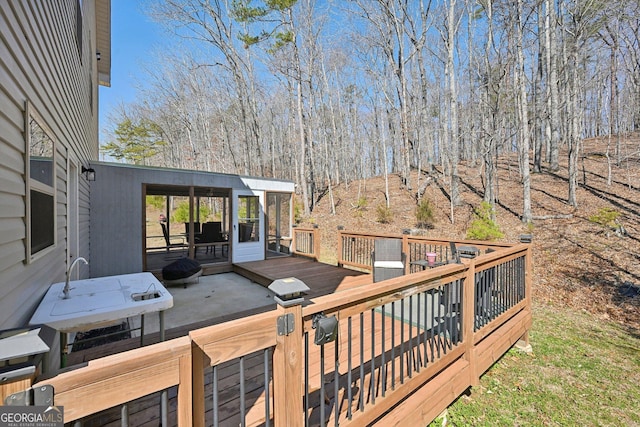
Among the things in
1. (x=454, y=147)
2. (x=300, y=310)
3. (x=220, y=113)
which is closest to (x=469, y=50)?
(x=454, y=147)

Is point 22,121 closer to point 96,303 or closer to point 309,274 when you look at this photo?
point 96,303

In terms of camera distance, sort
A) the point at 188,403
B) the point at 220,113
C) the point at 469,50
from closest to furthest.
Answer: the point at 188,403 < the point at 469,50 < the point at 220,113

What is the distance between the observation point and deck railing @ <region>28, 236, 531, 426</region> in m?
1.07

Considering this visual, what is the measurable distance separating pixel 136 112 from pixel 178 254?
1663cm

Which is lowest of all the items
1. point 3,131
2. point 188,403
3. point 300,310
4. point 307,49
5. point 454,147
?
point 188,403

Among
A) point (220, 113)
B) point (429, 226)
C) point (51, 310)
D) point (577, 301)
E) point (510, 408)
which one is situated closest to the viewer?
point (51, 310)

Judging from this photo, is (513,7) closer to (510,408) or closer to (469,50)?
(469,50)

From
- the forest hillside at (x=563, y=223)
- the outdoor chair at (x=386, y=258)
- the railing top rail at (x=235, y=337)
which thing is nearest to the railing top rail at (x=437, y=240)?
the outdoor chair at (x=386, y=258)

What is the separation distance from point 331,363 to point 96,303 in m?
2.04

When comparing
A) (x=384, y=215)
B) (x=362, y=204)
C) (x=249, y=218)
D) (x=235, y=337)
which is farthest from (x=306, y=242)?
(x=235, y=337)

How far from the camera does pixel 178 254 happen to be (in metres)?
8.85

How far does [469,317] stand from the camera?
2719 millimetres

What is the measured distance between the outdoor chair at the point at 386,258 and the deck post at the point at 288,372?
138 inches

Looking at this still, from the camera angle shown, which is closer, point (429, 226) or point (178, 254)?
point (178, 254)
